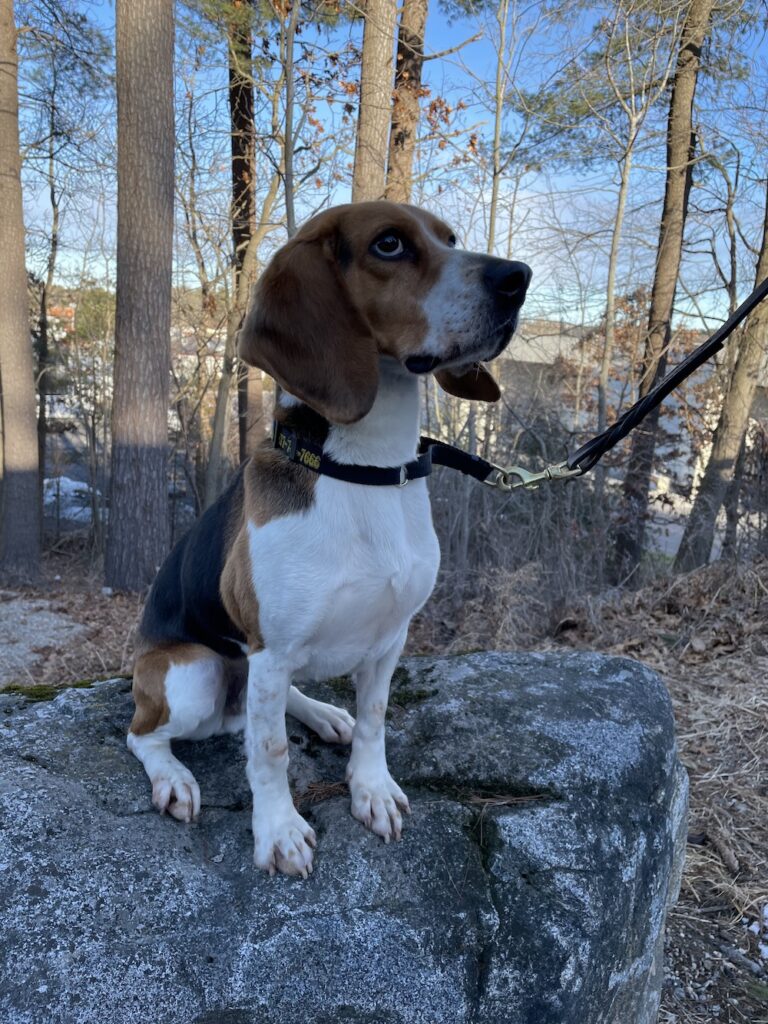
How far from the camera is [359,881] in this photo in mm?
2205

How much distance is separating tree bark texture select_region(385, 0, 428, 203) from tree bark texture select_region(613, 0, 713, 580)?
405 cm

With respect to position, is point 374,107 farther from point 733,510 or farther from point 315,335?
point 315,335

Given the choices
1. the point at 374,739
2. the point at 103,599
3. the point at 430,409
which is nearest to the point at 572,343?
the point at 430,409

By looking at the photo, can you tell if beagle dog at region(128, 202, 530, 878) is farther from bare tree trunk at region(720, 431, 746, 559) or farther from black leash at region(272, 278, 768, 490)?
bare tree trunk at region(720, 431, 746, 559)

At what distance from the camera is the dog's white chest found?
2.06 m

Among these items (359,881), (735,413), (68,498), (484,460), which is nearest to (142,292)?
(484,460)

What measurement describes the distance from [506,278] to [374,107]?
8576 millimetres

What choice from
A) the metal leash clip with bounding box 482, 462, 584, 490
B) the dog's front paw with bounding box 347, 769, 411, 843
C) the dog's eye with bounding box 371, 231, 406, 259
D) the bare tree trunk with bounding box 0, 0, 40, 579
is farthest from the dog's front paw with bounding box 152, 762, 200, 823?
the bare tree trunk with bounding box 0, 0, 40, 579

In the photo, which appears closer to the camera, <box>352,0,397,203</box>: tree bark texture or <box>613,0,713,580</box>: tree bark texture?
<box>352,0,397,203</box>: tree bark texture

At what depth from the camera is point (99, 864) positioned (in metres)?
2.09

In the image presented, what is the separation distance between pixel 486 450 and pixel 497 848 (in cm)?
845

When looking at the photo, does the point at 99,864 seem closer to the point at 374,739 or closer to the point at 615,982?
the point at 374,739

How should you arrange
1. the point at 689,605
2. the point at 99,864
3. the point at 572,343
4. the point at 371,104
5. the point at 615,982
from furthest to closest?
the point at 572,343, the point at 371,104, the point at 689,605, the point at 615,982, the point at 99,864

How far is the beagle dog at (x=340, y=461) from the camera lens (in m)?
2.04
